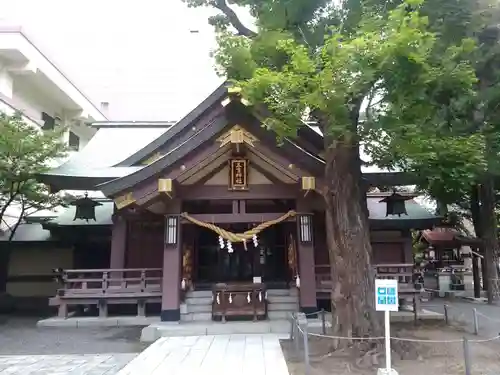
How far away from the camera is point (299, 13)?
8.89 meters

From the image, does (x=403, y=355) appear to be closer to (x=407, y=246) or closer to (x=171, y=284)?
(x=171, y=284)

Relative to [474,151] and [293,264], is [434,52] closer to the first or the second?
[474,151]

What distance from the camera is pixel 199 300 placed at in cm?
1277

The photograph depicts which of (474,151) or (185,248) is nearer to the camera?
(474,151)

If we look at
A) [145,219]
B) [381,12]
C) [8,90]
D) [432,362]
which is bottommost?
[432,362]

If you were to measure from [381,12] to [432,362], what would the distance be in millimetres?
6728

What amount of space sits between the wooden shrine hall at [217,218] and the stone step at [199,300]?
92 mm

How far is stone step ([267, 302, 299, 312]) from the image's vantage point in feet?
40.6

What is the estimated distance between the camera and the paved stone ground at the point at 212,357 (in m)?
7.41

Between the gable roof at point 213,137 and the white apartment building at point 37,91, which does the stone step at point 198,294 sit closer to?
the gable roof at point 213,137

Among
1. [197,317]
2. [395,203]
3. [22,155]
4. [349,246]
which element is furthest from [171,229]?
[395,203]

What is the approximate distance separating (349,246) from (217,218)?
4644 millimetres

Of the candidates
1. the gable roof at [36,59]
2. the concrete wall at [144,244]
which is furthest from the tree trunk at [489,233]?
the gable roof at [36,59]

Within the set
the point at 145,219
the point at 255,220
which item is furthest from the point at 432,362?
the point at 145,219
